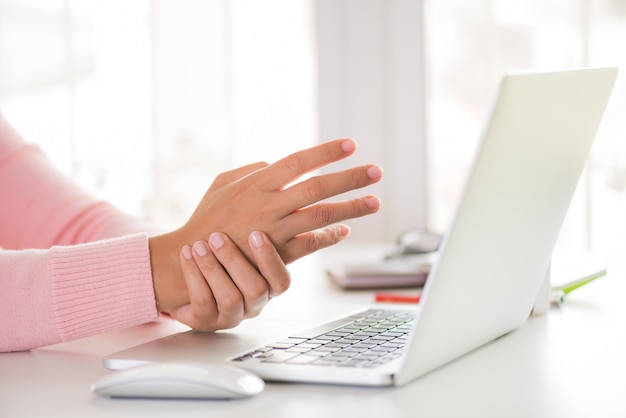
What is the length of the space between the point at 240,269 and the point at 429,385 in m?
0.25

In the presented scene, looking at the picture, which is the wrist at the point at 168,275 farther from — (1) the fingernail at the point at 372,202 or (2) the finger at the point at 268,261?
(1) the fingernail at the point at 372,202

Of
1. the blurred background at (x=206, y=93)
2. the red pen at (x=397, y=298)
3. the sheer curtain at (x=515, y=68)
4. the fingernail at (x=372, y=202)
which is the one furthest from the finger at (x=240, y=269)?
the blurred background at (x=206, y=93)

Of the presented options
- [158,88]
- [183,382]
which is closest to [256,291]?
[183,382]

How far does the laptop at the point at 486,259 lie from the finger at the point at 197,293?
0.09 feet

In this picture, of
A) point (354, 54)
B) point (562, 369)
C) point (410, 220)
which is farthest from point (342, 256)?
point (562, 369)

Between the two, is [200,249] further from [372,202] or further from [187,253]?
[372,202]

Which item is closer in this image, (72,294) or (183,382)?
(183,382)

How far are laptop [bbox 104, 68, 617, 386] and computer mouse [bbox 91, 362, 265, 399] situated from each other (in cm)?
5

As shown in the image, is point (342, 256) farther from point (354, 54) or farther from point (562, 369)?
point (562, 369)

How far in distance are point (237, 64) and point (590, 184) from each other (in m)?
1.05

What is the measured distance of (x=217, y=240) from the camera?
82 cm

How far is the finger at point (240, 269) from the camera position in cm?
82

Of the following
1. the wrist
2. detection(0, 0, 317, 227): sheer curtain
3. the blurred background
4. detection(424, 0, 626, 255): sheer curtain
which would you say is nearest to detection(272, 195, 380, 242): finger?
the wrist

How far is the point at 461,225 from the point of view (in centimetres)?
59
